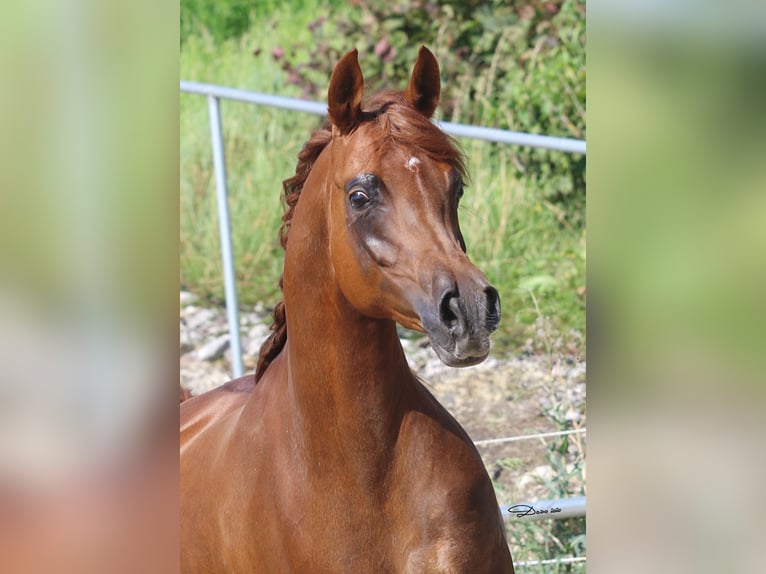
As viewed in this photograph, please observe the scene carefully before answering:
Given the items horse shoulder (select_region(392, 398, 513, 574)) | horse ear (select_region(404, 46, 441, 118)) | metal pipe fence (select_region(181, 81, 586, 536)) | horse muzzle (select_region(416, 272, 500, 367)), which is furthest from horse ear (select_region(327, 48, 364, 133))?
metal pipe fence (select_region(181, 81, 586, 536))

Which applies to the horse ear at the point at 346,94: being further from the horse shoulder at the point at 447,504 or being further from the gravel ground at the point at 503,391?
the gravel ground at the point at 503,391

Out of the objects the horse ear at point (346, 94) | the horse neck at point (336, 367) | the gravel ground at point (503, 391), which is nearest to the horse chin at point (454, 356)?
the horse neck at point (336, 367)

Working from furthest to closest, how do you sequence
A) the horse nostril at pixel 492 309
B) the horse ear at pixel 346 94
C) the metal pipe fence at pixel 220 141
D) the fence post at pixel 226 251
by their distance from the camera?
the fence post at pixel 226 251, the metal pipe fence at pixel 220 141, the horse ear at pixel 346 94, the horse nostril at pixel 492 309

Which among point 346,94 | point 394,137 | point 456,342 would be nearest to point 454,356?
point 456,342

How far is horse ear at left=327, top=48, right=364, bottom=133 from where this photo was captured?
2.20 metres

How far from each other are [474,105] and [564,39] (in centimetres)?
78

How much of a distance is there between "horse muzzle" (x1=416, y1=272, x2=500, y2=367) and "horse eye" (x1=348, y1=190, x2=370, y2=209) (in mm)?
254

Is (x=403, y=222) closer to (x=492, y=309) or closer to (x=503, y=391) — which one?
(x=492, y=309)

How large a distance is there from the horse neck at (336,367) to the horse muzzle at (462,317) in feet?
0.88

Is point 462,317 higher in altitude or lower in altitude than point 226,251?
higher

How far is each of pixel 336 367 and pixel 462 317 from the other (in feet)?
1.36

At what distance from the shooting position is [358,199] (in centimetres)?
212

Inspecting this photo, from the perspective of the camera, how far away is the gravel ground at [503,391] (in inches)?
179
